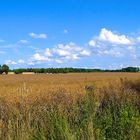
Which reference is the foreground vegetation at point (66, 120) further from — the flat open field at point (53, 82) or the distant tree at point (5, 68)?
the distant tree at point (5, 68)

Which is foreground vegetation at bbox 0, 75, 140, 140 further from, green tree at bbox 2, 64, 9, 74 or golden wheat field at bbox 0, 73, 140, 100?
green tree at bbox 2, 64, 9, 74

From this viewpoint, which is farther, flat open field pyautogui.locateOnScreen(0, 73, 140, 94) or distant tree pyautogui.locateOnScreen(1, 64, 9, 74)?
distant tree pyautogui.locateOnScreen(1, 64, 9, 74)

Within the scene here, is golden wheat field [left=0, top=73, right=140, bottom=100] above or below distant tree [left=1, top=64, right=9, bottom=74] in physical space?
below

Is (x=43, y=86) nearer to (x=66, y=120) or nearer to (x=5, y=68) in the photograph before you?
(x=66, y=120)

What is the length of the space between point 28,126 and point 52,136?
0.70 metres

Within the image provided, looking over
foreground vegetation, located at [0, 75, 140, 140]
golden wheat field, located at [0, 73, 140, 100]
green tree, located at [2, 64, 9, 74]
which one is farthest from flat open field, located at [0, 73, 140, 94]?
green tree, located at [2, 64, 9, 74]

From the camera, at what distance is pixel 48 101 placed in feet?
33.9

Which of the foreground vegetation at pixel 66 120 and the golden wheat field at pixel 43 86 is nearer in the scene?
the foreground vegetation at pixel 66 120

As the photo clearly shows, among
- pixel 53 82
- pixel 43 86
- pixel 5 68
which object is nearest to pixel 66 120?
pixel 43 86

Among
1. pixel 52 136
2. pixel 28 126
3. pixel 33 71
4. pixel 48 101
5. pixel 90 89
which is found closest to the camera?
pixel 52 136

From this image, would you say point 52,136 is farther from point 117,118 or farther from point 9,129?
point 117,118

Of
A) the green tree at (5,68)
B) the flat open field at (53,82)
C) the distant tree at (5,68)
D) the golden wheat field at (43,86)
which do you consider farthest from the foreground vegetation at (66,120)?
the green tree at (5,68)

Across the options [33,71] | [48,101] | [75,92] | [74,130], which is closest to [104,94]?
[75,92]

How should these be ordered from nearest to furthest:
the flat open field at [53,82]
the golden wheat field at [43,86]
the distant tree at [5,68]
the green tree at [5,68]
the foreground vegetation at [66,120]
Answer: the foreground vegetation at [66,120] < the golden wheat field at [43,86] < the flat open field at [53,82] < the distant tree at [5,68] < the green tree at [5,68]
